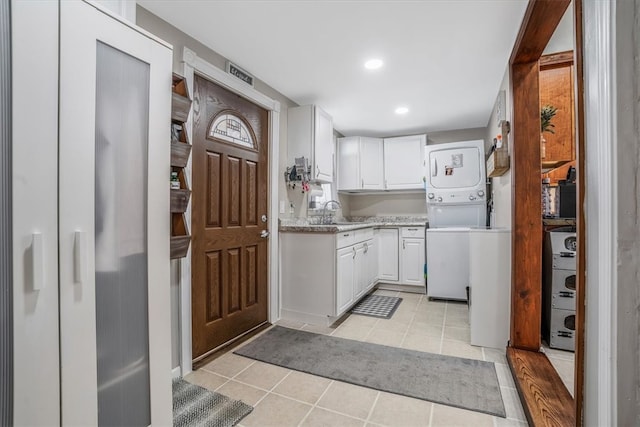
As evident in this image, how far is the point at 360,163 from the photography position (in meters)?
4.50

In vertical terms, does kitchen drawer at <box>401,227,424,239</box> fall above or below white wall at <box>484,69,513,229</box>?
below

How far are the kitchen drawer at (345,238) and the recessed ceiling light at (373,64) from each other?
154 centimetres

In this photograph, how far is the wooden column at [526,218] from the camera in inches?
82.5

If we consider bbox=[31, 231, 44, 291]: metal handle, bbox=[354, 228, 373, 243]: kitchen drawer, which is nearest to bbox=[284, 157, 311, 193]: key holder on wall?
bbox=[354, 228, 373, 243]: kitchen drawer

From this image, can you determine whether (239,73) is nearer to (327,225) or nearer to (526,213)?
(327,225)

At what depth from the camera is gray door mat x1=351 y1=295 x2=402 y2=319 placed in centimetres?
319

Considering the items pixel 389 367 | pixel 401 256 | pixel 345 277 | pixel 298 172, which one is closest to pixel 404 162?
pixel 401 256

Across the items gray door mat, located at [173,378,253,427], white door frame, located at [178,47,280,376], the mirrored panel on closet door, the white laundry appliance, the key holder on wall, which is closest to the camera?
the mirrored panel on closet door

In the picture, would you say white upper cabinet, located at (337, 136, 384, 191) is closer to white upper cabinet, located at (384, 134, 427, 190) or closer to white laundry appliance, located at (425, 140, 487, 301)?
white upper cabinet, located at (384, 134, 427, 190)

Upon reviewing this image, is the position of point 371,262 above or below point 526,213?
below

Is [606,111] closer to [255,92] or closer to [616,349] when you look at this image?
[616,349]

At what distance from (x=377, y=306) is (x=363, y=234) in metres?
0.87

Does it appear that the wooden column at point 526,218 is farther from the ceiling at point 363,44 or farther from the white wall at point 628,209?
the white wall at point 628,209

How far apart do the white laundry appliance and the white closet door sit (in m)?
3.16
